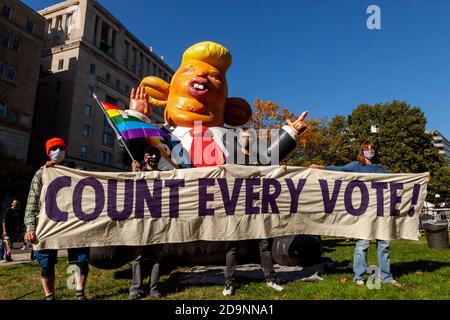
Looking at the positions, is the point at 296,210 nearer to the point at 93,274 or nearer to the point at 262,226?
the point at 262,226

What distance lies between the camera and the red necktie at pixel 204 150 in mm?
6359

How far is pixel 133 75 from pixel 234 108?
45.8 m

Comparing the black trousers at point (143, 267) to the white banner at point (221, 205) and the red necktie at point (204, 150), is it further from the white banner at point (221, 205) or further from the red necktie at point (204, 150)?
the red necktie at point (204, 150)

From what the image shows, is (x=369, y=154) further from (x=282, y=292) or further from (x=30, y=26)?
(x=30, y=26)

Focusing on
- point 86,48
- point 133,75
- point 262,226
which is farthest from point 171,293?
point 133,75

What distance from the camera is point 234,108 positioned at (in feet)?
26.2

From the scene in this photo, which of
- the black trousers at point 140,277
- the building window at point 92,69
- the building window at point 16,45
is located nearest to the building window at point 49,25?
the building window at point 92,69

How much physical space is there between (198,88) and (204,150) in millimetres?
1409

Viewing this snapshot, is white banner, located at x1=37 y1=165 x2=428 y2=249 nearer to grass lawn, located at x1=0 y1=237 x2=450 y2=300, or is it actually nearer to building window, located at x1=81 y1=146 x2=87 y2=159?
grass lawn, located at x1=0 y1=237 x2=450 y2=300

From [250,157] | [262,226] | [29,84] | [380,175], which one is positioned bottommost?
[262,226]

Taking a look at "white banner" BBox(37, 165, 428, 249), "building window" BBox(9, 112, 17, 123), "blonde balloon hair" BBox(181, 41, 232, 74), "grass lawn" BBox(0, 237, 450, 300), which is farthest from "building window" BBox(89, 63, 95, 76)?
"white banner" BBox(37, 165, 428, 249)

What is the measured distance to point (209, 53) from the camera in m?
7.32

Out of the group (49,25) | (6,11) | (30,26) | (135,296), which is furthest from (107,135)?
(135,296)
